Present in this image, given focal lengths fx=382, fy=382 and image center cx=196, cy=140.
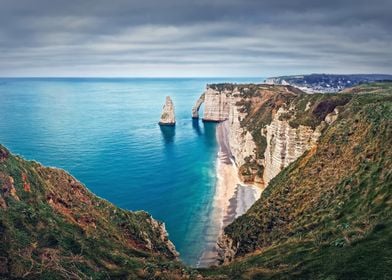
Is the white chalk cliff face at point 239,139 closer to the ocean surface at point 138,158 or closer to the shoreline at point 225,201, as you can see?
the shoreline at point 225,201

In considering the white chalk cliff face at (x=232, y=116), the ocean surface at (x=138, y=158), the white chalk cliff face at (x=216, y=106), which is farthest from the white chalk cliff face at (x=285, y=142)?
the white chalk cliff face at (x=216, y=106)

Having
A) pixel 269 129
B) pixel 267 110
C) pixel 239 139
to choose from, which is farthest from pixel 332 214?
pixel 267 110

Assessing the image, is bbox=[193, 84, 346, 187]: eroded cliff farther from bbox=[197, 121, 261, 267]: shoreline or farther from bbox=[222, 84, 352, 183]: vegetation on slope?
bbox=[197, 121, 261, 267]: shoreline

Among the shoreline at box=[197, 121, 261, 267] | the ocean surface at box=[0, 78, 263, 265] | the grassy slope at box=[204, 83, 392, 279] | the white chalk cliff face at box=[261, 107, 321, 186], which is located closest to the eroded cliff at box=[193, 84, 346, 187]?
the white chalk cliff face at box=[261, 107, 321, 186]

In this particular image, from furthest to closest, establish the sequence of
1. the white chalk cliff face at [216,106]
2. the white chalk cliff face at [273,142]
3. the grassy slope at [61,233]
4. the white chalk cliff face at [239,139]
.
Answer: the white chalk cliff face at [216,106]
the white chalk cliff face at [239,139]
the white chalk cliff face at [273,142]
the grassy slope at [61,233]

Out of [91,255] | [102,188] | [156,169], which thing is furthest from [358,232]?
[156,169]

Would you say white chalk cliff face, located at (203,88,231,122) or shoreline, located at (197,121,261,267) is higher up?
white chalk cliff face, located at (203,88,231,122)

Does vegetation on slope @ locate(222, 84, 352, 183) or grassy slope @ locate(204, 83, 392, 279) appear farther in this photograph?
vegetation on slope @ locate(222, 84, 352, 183)

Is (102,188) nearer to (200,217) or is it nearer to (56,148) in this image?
(200,217)
